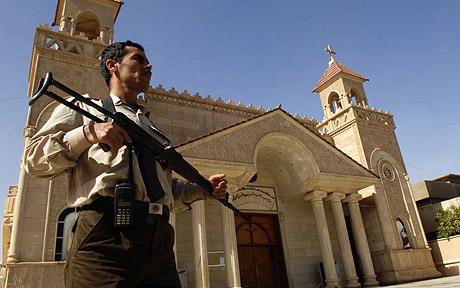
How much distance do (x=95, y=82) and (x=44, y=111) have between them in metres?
2.30

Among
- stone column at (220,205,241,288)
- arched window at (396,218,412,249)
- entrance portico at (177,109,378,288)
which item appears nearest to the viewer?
stone column at (220,205,241,288)

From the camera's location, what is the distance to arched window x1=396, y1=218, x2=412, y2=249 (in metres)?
17.4

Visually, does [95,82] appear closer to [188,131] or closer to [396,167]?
[188,131]

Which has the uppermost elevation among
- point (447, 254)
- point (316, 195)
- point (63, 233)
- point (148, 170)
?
point (316, 195)

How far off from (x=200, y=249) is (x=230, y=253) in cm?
114

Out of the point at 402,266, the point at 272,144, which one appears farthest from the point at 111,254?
the point at 402,266

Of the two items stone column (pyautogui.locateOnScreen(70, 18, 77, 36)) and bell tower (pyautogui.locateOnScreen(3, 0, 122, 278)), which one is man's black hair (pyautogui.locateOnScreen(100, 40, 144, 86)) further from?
stone column (pyautogui.locateOnScreen(70, 18, 77, 36))

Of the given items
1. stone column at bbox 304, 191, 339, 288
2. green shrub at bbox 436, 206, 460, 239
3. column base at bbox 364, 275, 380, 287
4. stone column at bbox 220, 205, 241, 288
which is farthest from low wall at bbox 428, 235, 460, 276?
stone column at bbox 220, 205, 241, 288

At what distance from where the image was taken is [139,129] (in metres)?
2.35

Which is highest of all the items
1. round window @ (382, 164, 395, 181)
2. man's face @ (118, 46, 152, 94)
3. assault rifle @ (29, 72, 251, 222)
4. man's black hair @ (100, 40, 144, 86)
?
round window @ (382, 164, 395, 181)

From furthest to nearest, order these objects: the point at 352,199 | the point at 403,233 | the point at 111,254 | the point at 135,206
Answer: the point at 403,233, the point at 352,199, the point at 135,206, the point at 111,254

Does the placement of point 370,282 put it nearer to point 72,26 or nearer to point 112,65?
point 112,65

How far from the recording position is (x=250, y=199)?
50.7 ft

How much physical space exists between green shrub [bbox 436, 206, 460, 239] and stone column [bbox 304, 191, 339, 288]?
8093 mm
